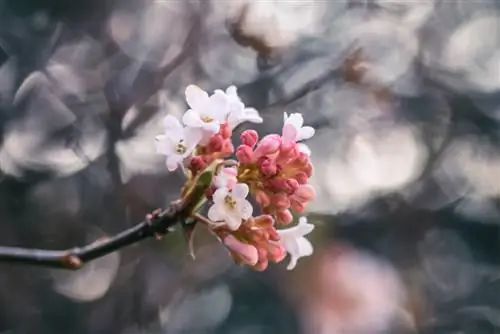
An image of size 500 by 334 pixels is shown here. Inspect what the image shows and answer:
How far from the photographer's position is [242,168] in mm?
431

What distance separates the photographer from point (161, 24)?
1021 mm

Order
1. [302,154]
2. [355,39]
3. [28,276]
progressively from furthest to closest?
[355,39], [28,276], [302,154]

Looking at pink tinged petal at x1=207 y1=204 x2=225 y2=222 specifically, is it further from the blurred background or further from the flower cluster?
the blurred background

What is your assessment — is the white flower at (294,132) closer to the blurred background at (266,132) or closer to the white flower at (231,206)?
the white flower at (231,206)

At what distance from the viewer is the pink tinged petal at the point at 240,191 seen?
0.39 metres

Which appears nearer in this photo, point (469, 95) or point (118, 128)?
point (118, 128)

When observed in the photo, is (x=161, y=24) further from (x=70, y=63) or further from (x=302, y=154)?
(x=302, y=154)

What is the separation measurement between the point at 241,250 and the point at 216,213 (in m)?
0.04

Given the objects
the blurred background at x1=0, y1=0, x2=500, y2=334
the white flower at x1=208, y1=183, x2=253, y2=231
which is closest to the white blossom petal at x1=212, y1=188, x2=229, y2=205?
the white flower at x1=208, y1=183, x2=253, y2=231

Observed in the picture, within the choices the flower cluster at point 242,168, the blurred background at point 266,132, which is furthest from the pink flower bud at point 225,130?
the blurred background at point 266,132

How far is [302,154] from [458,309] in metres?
0.68

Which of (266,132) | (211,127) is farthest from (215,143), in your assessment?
(266,132)

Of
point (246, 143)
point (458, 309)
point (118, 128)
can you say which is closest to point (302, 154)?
point (246, 143)

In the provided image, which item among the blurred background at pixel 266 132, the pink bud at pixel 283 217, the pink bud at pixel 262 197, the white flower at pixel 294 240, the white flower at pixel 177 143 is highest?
the white flower at pixel 177 143
